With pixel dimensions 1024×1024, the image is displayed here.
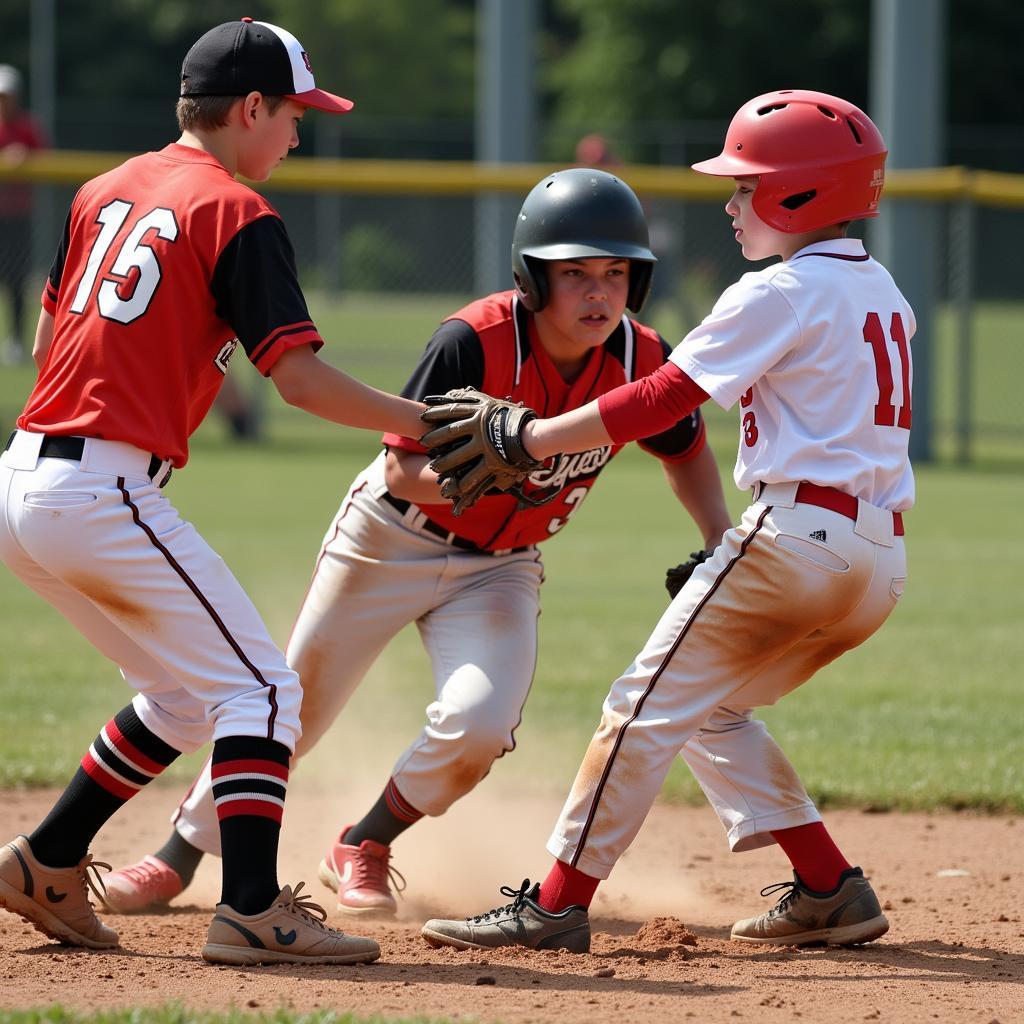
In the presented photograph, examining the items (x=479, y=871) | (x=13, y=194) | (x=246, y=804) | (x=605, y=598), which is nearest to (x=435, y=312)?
(x=13, y=194)

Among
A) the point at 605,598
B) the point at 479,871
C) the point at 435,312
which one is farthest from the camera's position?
the point at 435,312

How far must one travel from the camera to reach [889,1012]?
3379mm

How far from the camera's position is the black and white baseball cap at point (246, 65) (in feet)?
12.4

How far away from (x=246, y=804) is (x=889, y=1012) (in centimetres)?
141

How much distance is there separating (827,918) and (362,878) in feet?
4.28

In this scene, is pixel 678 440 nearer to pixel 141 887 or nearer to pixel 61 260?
pixel 61 260

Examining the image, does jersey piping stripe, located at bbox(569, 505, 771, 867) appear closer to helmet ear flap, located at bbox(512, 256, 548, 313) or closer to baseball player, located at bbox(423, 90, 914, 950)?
baseball player, located at bbox(423, 90, 914, 950)

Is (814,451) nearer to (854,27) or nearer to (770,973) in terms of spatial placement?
(770,973)

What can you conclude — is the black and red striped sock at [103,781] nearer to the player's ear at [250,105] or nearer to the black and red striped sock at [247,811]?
the black and red striped sock at [247,811]

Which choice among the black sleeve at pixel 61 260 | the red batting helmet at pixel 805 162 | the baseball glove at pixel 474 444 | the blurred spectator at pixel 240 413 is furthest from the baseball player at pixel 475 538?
the blurred spectator at pixel 240 413

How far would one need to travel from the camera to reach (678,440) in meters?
4.56

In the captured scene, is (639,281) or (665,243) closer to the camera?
(639,281)

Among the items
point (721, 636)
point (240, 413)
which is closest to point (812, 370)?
point (721, 636)

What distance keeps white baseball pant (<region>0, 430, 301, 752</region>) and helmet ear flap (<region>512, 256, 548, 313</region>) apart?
1182mm
